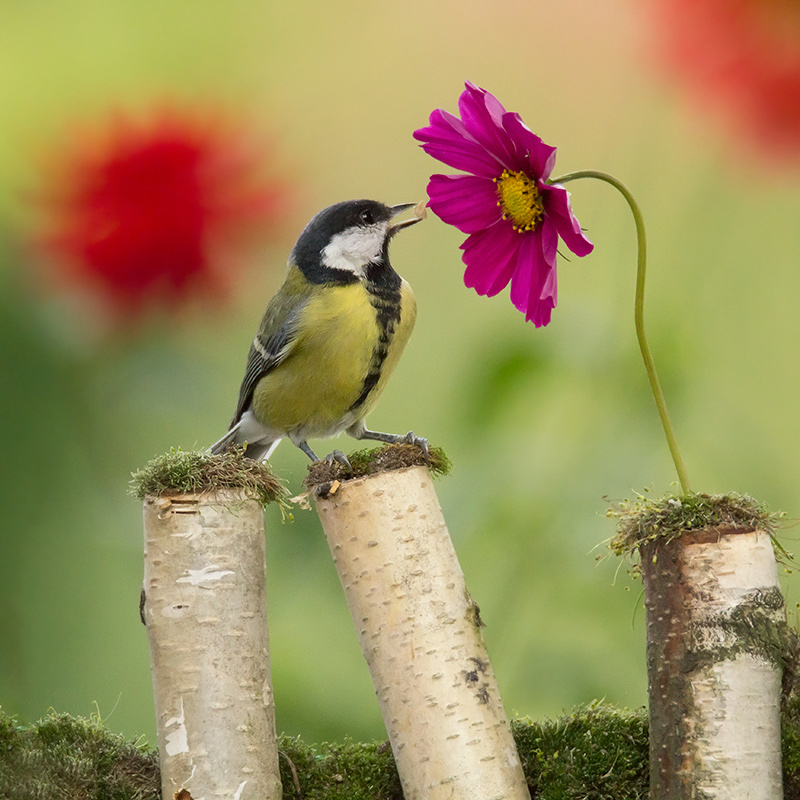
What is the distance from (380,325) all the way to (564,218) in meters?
0.44

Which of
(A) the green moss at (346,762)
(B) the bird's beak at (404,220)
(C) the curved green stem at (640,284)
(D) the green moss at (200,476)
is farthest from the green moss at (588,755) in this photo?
(B) the bird's beak at (404,220)

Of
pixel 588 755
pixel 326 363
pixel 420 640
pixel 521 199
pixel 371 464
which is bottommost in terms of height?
pixel 588 755

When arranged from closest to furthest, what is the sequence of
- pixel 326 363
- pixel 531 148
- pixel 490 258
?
1. pixel 531 148
2. pixel 490 258
3. pixel 326 363

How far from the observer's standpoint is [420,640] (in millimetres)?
884

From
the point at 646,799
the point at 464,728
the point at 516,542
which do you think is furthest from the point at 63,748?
the point at 516,542

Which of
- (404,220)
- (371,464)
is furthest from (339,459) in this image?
(404,220)

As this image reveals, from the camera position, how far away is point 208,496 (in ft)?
2.92

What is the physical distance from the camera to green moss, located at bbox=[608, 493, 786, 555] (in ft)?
2.83

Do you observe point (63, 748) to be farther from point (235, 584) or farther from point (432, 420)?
point (432, 420)

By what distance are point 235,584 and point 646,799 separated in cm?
43

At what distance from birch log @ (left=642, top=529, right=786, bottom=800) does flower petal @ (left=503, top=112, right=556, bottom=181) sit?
0.35 m

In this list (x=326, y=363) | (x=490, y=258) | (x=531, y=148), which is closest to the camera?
(x=531, y=148)

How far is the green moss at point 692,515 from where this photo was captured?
2.83 feet

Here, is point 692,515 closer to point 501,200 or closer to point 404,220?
point 501,200
